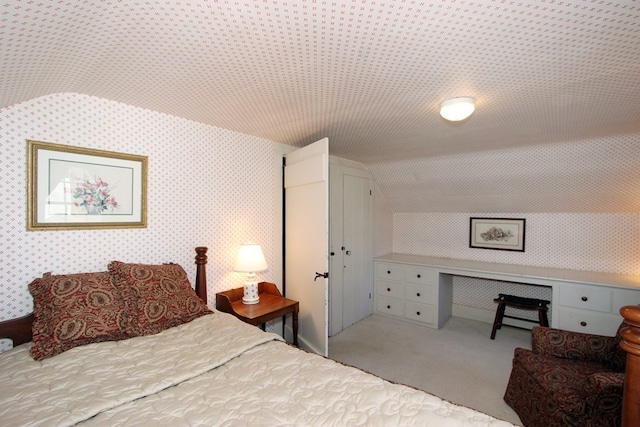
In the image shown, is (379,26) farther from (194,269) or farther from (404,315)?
(404,315)

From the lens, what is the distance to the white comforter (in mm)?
1089

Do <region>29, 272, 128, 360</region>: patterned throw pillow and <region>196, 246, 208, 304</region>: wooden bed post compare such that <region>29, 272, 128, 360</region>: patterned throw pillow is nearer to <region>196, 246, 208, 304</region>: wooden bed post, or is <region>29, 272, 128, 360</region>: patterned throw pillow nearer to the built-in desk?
<region>196, 246, 208, 304</region>: wooden bed post

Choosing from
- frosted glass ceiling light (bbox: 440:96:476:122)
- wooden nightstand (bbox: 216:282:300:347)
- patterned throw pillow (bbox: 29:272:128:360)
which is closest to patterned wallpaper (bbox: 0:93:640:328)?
wooden nightstand (bbox: 216:282:300:347)

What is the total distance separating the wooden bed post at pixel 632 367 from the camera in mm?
1007

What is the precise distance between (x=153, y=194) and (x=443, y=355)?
309cm

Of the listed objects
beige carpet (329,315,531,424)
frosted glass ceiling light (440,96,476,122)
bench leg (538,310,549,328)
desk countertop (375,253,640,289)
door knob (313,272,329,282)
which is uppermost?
frosted glass ceiling light (440,96,476,122)

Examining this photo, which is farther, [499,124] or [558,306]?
[558,306]

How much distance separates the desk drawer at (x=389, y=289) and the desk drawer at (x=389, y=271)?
0.23ft

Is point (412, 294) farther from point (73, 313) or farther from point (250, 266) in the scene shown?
point (73, 313)

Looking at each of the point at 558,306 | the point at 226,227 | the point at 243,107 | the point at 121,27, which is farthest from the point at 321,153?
the point at 558,306

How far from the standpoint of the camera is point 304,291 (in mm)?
2859

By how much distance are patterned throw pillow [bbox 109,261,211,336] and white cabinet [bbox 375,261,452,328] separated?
8.76 ft

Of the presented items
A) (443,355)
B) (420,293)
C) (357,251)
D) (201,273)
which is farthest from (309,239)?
(420,293)

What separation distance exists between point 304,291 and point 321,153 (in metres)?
1.32
